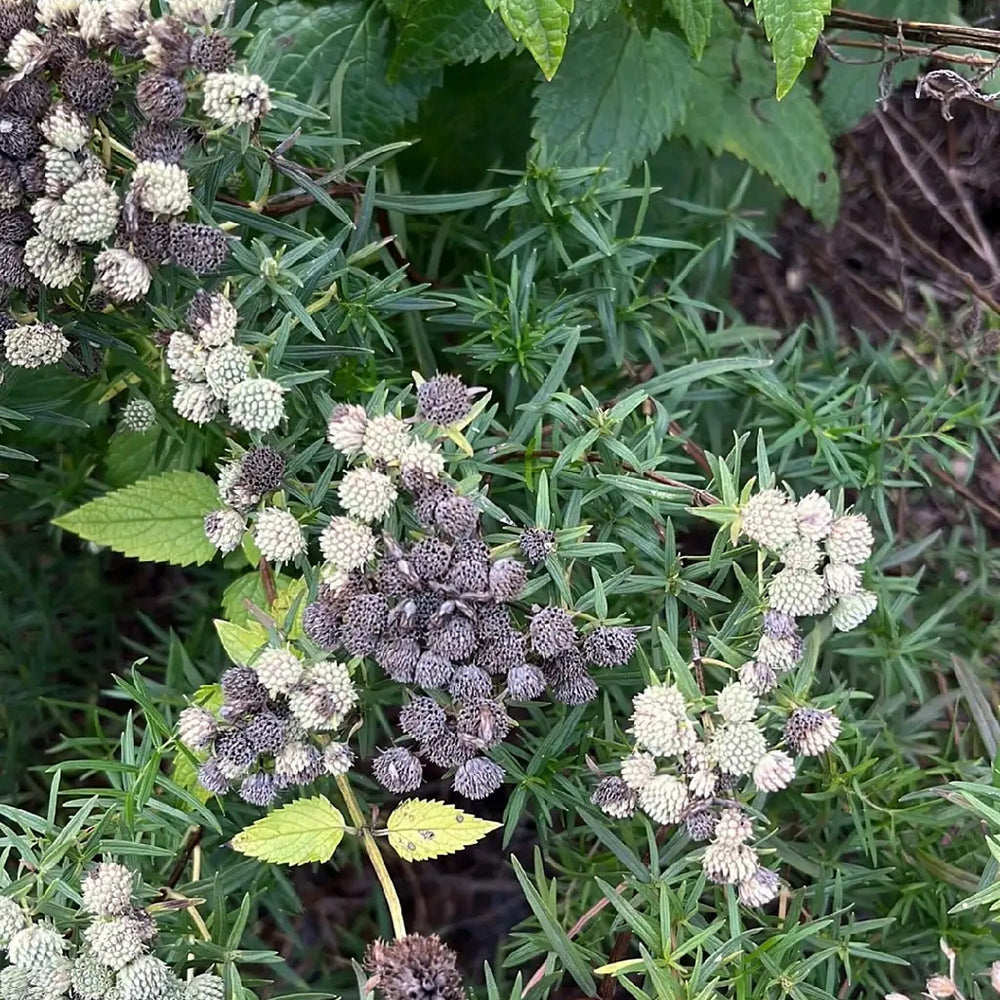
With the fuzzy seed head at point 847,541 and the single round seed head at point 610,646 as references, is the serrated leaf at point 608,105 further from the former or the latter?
the single round seed head at point 610,646

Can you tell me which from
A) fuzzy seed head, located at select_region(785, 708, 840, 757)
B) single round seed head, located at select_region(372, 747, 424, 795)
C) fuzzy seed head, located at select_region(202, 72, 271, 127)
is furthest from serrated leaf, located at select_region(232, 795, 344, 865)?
fuzzy seed head, located at select_region(202, 72, 271, 127)

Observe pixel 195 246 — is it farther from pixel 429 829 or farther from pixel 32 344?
pixel 429 829

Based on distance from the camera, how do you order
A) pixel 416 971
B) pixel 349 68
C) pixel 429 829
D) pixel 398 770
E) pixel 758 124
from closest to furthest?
1. pixel 416 971
2. pixel 398 770
3. pixel 429 829
4. pixel 349 68
5. pixel 758 124

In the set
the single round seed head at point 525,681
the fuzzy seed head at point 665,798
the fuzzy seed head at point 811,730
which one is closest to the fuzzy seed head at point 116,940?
the single round seed head at point 525,681

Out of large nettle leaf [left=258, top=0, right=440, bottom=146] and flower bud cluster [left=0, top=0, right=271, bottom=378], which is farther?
large nettle leaf [left=258, top=0, right=440, bottom=146]

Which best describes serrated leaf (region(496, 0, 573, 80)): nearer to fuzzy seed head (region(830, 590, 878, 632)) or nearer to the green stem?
fuzzy seed head (region(830, 590, 878, 632))

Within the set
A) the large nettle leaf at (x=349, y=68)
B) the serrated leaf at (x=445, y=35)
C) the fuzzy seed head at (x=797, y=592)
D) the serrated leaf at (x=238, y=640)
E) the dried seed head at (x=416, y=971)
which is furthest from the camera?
the large nettle leaf at (x=349, y=68)

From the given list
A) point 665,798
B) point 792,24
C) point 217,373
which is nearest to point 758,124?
point 792,24
